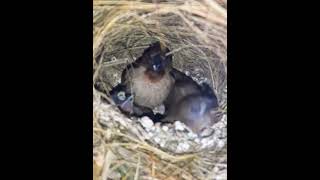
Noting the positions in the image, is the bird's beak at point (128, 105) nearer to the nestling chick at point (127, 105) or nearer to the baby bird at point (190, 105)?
the nestling chick at point (127, 105)

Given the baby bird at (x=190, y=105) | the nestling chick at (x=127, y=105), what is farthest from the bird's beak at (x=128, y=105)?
the baby bird at (x=190, y=105)

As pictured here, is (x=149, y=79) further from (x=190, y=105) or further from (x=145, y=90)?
(x=190, y=105)

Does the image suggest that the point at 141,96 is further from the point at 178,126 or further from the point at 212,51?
the point at 212,51

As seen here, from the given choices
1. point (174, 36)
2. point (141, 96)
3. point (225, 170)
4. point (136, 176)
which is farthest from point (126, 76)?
point (225, 170)

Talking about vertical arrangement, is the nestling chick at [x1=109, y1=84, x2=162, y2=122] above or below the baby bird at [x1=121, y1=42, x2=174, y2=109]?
below

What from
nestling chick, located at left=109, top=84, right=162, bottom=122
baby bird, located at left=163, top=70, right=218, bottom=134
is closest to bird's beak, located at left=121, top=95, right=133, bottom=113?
nestling chick, located at left=109, top=84, right=162, bottom=122

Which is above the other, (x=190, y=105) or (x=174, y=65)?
(x=174, y=65)

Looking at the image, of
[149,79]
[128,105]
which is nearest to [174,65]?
[149,79]

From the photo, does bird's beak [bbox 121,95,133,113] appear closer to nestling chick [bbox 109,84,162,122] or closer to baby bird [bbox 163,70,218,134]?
nestling chick [bbox 109,84,162,122]
